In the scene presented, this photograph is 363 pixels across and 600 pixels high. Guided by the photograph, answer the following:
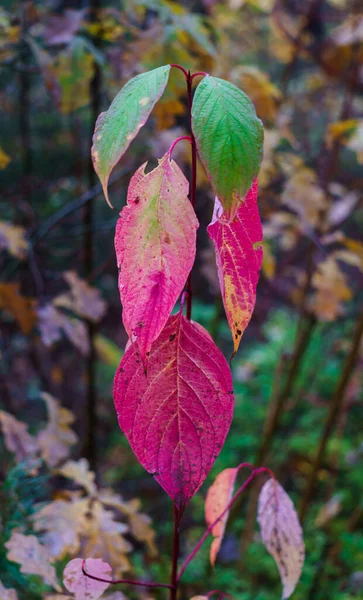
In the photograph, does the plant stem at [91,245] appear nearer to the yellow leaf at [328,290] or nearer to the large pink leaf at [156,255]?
the yellow leaf at [328,290]

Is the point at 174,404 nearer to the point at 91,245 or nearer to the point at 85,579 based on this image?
the point at 85,579

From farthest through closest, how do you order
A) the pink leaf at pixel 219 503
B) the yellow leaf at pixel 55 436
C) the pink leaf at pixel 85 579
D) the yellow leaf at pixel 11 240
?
the yellow leaf at pixel 11 240 < the yellow leaf at pixel 55 436 < the pink leaf at pixel 219 503 < the pink leaf at pixel 85 579

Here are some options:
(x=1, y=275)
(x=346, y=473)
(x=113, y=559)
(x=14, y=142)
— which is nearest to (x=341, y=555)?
(x=346, y=473)

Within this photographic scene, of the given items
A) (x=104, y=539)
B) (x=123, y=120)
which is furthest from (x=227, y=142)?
(x=104, y=539)

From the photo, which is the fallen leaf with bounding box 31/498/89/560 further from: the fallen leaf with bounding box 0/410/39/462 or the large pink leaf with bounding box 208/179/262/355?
the large pink leaf with bounding box 208/179/262/355

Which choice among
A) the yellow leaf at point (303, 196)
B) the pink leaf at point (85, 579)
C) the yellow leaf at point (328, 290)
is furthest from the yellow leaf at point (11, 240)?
the yellow leaf at point (328, 290)

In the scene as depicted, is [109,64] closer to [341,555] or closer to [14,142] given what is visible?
[341,555]

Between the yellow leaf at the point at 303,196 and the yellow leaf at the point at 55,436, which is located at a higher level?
the yellow leaf at the point at 303,196
